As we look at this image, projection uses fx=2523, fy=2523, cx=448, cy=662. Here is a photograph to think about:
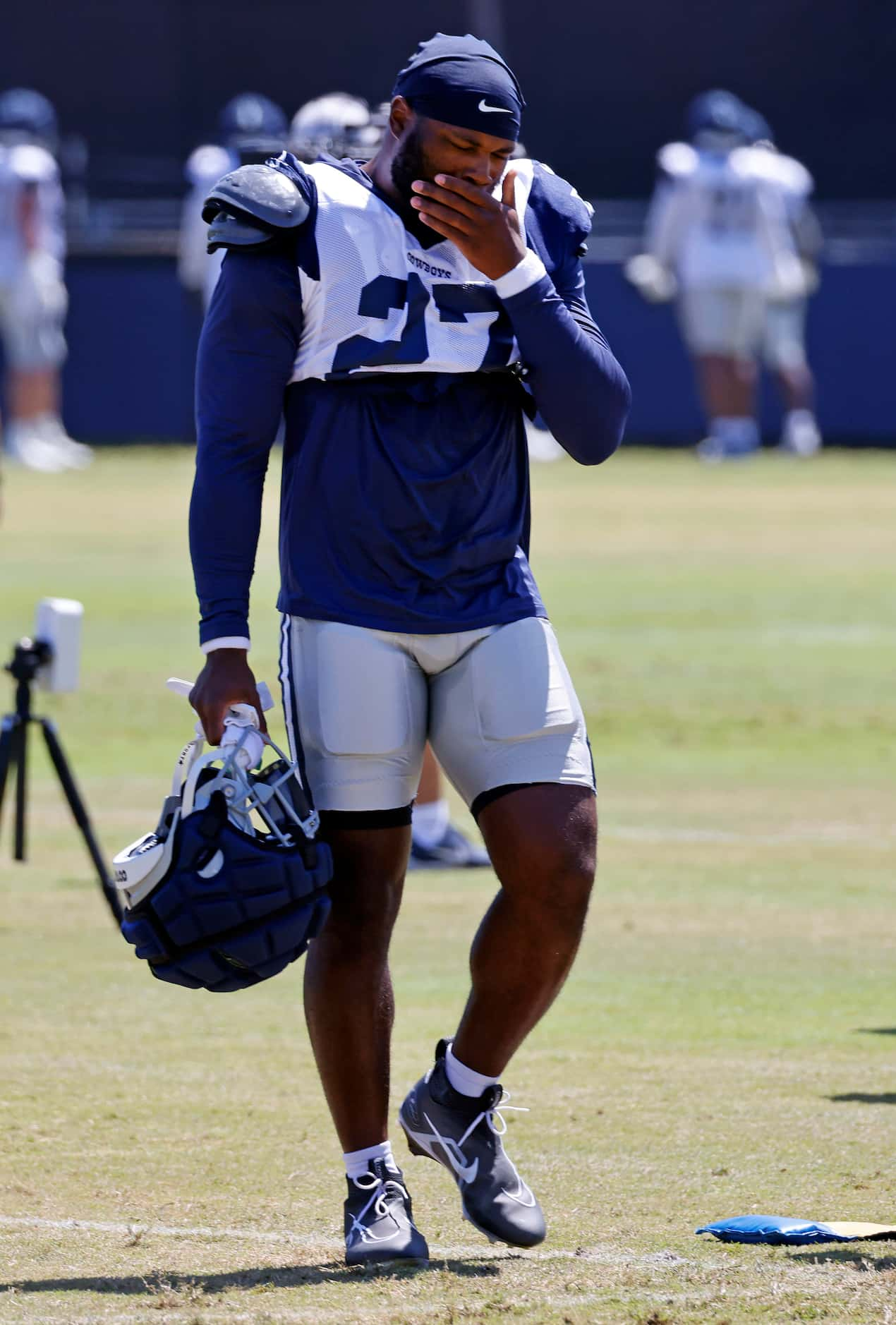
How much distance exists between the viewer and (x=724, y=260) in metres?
27.5

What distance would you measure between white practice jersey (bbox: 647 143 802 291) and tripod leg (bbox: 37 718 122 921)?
20.3m

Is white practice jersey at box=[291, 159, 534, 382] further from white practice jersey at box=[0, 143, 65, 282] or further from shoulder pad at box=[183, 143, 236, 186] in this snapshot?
white practice jersey at box=[0, 143, 65, 282]

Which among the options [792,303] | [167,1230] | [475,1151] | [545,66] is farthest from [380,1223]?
[545,66]

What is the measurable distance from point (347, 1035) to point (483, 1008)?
0.27m

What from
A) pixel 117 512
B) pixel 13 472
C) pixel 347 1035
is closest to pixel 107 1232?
pixel 347 1035

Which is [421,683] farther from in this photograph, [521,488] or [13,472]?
[13,472]

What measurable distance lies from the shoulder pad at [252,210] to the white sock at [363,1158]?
1.64 meters

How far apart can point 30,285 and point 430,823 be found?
18.2 metres

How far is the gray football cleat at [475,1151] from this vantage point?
4527 millimetres

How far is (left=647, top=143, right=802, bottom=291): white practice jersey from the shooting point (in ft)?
89.5

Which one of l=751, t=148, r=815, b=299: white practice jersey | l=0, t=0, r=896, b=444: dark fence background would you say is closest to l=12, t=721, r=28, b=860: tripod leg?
l=751, t=148, r=815, b=299: white practice jersey

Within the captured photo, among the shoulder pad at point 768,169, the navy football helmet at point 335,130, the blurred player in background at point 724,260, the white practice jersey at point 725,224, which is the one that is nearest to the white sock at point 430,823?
the navy football helmet at point 335,130

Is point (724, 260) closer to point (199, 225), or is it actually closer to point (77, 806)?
point (199, 225)

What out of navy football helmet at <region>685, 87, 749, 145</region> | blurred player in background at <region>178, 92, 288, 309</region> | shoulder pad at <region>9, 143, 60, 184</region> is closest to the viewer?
blurred player in background at <region>178, 92, 288, 309</region>
